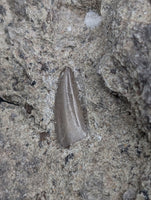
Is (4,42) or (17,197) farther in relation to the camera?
(4,42)

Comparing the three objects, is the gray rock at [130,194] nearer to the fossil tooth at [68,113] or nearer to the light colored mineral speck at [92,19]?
the fossil tooth at [68,113]

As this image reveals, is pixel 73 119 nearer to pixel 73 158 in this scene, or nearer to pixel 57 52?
pixel 73 158

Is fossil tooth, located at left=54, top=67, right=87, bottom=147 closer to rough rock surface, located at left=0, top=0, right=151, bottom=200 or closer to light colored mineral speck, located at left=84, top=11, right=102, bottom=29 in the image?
rough rock surface, located at left=0, top=0, right=151, bottom=200

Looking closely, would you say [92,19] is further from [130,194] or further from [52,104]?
[130,194]

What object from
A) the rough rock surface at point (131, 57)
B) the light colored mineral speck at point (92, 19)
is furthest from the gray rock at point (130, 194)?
the light colored mineral speck at point (92, 19)

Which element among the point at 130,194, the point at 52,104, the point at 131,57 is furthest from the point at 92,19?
the point at 130,194

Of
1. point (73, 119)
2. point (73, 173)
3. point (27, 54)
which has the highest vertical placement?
point (27, 54)

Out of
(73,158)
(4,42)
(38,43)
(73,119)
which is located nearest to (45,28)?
(38,43)
